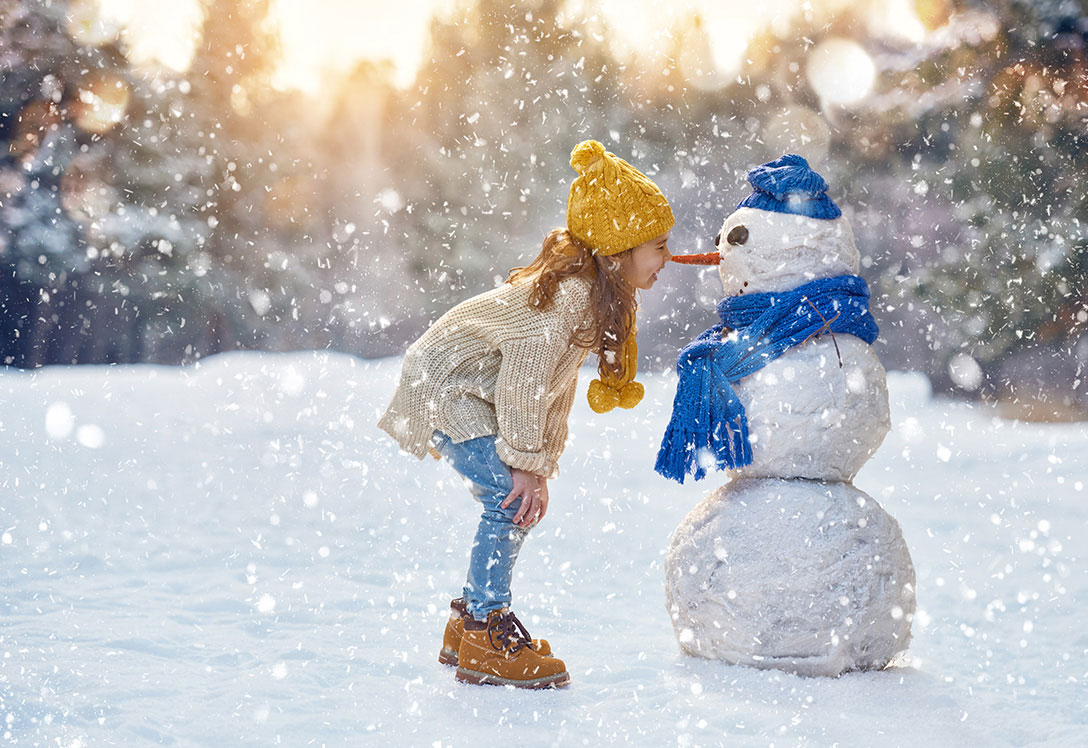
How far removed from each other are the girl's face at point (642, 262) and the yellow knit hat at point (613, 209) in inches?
1.4

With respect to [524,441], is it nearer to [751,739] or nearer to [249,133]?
[751,739]

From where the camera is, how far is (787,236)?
121 inches

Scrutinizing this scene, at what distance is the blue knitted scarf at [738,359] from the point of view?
301cm

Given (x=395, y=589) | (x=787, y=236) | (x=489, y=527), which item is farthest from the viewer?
(x=395, y=589)

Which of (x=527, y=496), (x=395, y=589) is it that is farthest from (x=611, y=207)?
(x=395, y=589)

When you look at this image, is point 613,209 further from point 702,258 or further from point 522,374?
point 522,374

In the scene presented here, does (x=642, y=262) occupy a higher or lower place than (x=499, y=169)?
lower

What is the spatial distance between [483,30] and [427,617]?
12947mm

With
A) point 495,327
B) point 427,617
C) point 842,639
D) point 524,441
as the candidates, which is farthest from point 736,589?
point 427,617

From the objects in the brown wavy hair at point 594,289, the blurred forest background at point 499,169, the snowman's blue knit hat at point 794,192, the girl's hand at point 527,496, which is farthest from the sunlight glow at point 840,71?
the girl's hand at point 527,496

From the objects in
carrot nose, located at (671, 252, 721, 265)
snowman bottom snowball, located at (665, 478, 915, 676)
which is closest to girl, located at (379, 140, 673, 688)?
carrot nose, located at (671, 252, 721, 265)

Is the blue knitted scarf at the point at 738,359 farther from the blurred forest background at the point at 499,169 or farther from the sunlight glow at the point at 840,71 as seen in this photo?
the sunlight glow at the point at 840,71

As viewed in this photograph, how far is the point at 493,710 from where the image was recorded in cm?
263

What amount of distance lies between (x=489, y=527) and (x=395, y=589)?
1.52 meters
